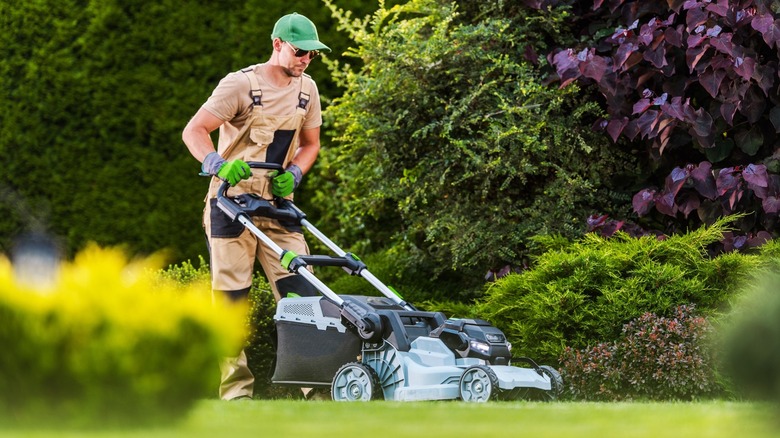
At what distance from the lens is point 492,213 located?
7879mm

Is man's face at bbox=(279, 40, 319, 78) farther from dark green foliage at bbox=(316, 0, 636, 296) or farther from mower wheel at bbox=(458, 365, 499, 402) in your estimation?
mower wheel at bbox=(458, 365, 499, 402)

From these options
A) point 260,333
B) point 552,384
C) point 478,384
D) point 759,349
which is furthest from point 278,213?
point 759,349

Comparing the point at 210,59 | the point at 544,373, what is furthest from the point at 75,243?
the point at 544,373

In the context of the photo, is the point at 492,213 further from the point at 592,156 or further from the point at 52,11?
the point at 52,11

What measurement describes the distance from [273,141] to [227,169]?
1.94 feet

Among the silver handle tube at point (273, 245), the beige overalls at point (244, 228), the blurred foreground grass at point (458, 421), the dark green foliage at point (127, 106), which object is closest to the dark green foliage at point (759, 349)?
the blurred foreground grass at point (458, 421)

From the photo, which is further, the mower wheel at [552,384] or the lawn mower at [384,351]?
the mower wheel at [552,384]

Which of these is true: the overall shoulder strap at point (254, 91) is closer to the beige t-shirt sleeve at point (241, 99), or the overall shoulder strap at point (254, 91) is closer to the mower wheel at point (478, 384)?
the beige t-shirt sleeve at point (241, 99)

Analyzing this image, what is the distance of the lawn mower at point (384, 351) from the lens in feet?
18.1

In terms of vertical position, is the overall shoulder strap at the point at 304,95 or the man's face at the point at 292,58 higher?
the man's face at the point at 292,58

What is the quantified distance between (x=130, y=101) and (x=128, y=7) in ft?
2.50

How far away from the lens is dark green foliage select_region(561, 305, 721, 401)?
623 cm

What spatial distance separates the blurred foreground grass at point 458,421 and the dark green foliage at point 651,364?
135cm

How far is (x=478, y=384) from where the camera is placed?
17.8 ft
